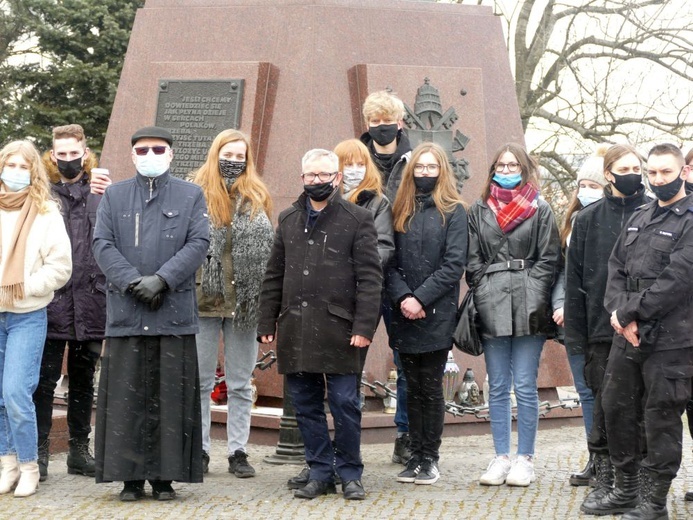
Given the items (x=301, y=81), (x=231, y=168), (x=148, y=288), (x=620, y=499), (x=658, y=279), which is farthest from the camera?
(x=301, y=81)

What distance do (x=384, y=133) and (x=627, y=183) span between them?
1626mm

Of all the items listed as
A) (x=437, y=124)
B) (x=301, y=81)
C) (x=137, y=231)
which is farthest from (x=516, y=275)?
(x=301, y=81)

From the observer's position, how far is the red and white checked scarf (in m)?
7.03

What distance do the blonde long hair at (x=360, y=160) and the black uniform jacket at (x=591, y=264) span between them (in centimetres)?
118

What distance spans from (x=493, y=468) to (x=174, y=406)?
6.23 feet

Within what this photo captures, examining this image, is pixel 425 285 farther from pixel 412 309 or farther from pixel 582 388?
pixel 582 388

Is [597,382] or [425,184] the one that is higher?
[425,184]

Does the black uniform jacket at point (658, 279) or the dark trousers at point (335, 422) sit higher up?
the black uniform jacket at point (658, 279)

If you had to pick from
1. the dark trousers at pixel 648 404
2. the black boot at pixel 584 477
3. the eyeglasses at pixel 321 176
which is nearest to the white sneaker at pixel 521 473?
the black boot at pixel 584 477

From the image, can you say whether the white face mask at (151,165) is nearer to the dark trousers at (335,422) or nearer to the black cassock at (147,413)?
the black cassock at (147,413)

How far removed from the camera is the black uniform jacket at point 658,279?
5770 millimetres

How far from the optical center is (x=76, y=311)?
7078 millimetres

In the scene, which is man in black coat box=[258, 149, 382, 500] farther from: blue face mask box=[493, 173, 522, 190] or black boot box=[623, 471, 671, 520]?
A: black boot box=[623, 471, 671, 520]

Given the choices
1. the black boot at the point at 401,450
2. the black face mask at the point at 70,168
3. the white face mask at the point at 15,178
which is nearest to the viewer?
the white face mask at the point at 15,178
